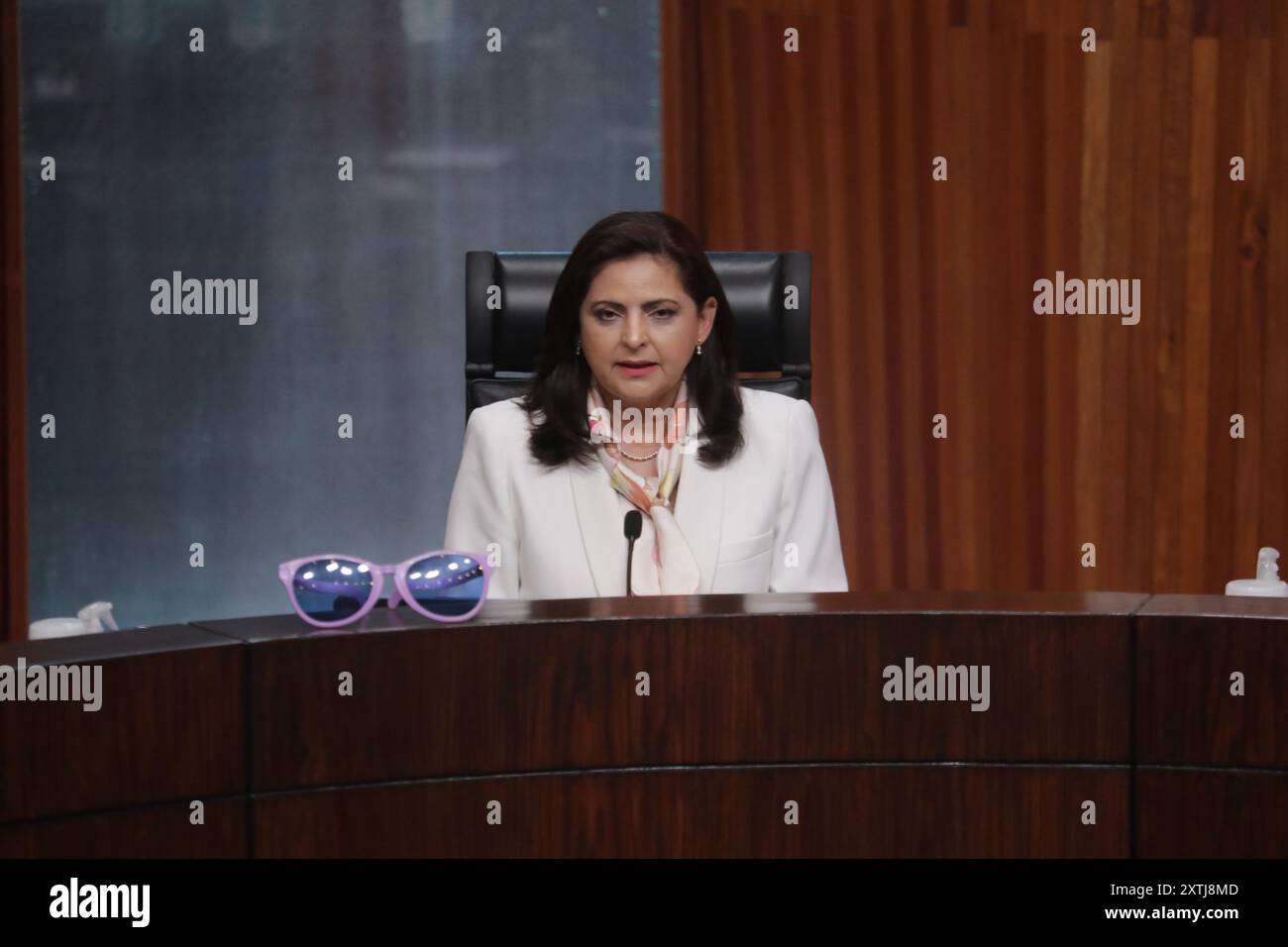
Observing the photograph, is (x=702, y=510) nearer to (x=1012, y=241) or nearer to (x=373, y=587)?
(x=373, y=587)

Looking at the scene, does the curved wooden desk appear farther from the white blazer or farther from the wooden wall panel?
the wooden wall panel

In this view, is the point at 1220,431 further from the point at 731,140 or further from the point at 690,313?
→ the point at 690,313

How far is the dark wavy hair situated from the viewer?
7.19ft

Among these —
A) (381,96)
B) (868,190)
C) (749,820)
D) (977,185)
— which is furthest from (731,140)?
(749,820)

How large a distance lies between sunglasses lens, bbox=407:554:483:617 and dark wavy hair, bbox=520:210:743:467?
953 millimetres

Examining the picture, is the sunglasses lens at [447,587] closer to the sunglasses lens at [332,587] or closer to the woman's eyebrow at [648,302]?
the sunglasses lens at [332,587]

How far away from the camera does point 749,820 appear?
1.20 meters

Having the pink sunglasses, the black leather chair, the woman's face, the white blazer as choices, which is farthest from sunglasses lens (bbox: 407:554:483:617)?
the black leather chair

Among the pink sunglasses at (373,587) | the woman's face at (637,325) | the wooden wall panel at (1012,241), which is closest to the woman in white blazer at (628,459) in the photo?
the woman's face at (637,325)

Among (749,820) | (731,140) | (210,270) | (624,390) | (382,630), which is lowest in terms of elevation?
(749,820)

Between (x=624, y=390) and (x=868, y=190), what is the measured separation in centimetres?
154

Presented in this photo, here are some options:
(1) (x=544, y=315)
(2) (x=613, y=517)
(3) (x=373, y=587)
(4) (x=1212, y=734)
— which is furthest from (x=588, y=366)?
(4) (x=1212, y=734)

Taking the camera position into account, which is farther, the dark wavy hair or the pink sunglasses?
the dark wavy hair

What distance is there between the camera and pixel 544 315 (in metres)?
2.28
